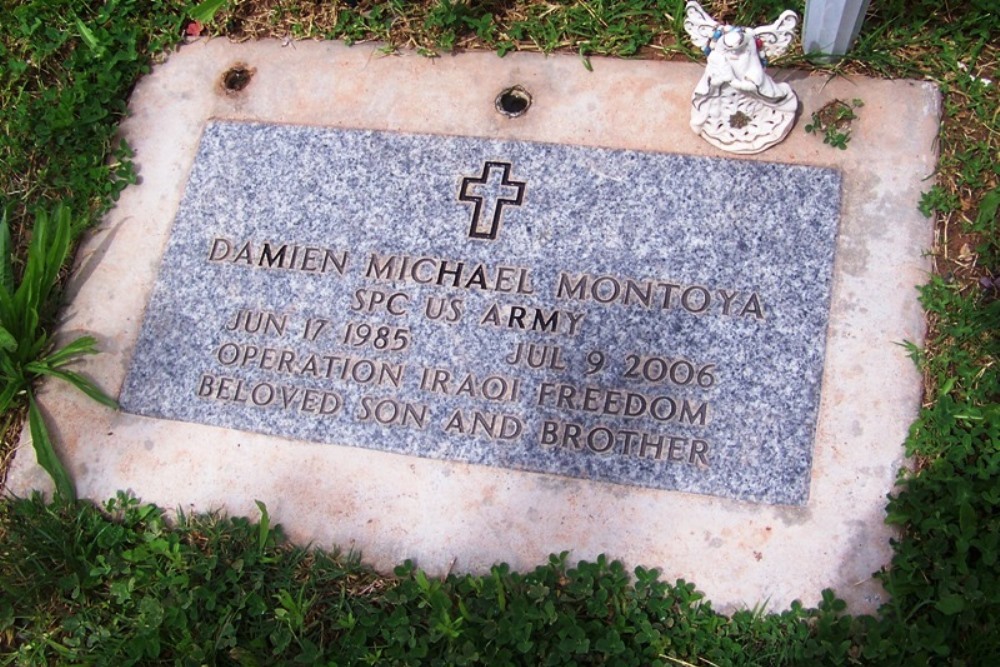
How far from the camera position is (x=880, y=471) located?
91.4 inches

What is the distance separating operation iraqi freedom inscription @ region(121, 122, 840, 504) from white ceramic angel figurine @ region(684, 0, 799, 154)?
0.08m

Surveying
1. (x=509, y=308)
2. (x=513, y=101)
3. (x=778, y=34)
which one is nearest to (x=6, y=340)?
(x=509, y=308)

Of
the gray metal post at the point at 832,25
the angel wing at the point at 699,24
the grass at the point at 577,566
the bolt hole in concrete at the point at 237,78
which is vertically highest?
the gray metal post at the point at 832,25

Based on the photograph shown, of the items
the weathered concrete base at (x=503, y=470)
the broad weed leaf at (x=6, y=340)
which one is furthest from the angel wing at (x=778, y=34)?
the broad weed leaf at (x=6, y=340)

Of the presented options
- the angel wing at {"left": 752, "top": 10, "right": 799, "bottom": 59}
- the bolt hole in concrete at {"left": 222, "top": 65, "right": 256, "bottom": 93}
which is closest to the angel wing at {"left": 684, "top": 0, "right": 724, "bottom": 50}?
the angel wing at {"left": 752, "top": 10, "right": 799, "bottom": 59}

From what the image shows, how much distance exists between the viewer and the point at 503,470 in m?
2.45

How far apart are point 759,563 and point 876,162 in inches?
41.9

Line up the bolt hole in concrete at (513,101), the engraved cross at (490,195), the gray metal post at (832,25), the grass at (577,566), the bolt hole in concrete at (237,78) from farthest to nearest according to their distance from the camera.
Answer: the bolt hole in concrete at (237,78) → the bolt hole in concrete at (513,101) → the engraved cross at (490,195) → the gray metal post at (832,25) → the grass at (577,566)

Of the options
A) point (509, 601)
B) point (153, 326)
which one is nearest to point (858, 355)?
point (509, 601)

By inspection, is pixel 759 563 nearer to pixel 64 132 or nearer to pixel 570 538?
pixel 570 538

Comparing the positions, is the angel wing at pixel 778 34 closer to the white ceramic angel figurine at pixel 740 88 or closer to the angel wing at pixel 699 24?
the white ceramic angel figurine at pixel 740 88

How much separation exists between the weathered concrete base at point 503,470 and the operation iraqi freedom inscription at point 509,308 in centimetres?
5

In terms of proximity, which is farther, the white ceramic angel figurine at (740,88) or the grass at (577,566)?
the white ceramic angel figurine at (740,88)

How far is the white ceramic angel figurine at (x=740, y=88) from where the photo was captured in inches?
96.7
